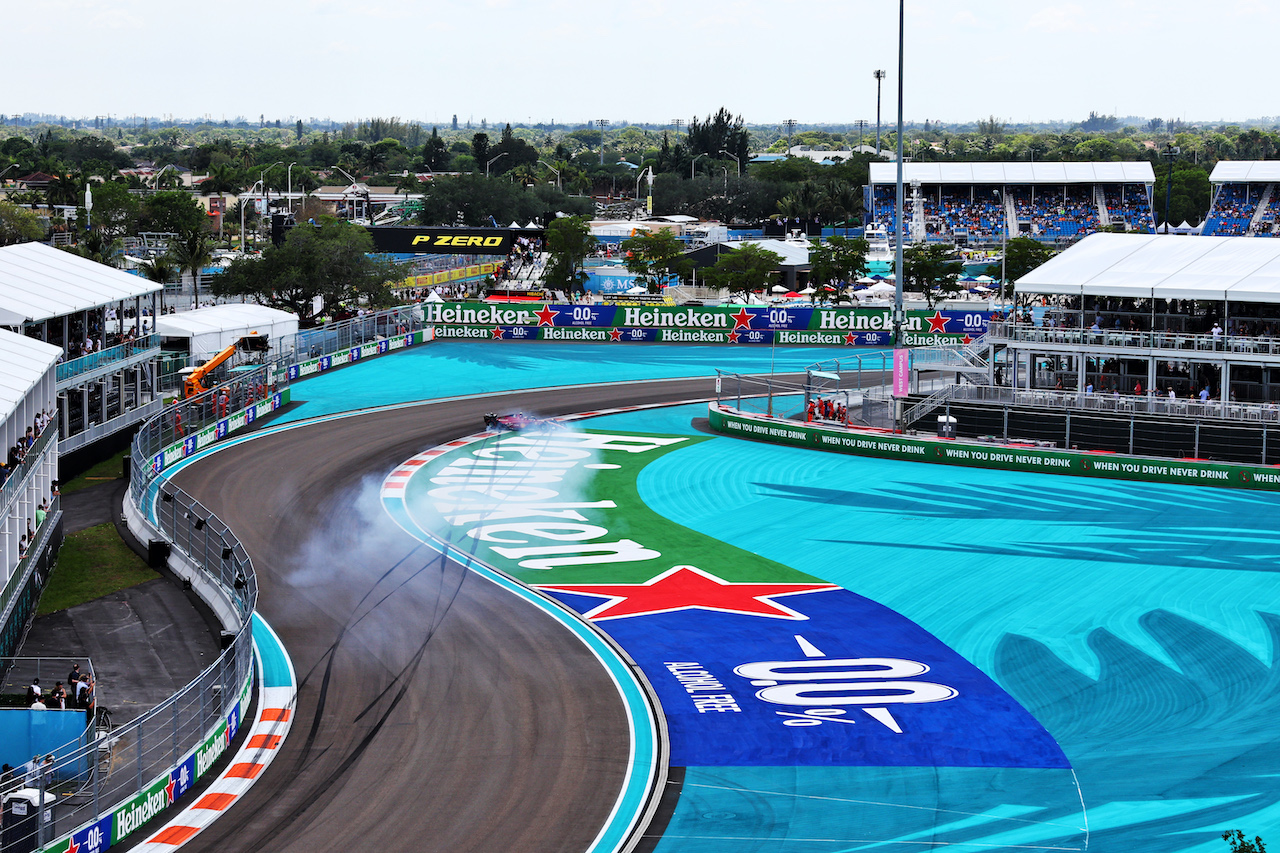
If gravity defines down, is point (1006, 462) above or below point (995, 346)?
below

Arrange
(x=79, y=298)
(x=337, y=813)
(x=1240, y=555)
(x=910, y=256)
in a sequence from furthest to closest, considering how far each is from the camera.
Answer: (x=910, y=256)
(x=79, y=298)
(x=1240, y=555)
(x=337, y=813)

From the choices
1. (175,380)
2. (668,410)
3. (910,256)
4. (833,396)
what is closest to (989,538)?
(833,396)

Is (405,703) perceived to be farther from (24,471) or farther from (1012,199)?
(1012,199)

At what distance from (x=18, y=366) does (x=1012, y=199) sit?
429 feet

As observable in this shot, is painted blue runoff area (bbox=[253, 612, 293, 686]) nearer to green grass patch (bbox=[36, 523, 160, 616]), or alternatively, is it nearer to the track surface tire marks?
the track surface tire marks

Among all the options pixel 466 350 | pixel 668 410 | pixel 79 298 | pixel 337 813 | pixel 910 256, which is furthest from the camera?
pixel 910 256

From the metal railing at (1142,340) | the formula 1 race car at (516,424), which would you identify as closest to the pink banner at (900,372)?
the metal railing at (1142,340)

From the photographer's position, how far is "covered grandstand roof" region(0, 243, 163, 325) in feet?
138

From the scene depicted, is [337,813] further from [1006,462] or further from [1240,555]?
[1006,462]

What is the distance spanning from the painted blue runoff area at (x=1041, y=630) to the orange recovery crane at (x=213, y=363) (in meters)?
20.5

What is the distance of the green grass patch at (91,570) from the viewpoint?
3206 cm

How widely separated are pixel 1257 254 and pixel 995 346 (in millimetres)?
11153

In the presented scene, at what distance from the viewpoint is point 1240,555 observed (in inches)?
1404

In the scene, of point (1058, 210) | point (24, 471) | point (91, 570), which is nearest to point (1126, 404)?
point (91, 570)
